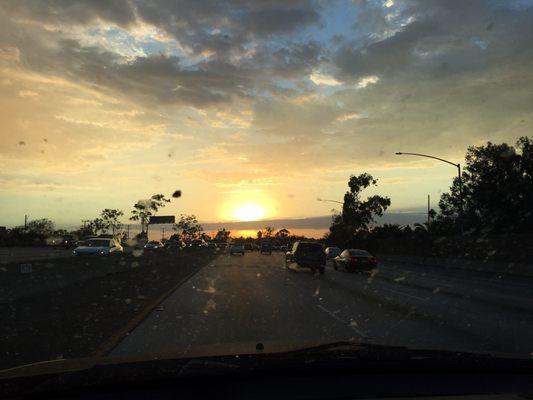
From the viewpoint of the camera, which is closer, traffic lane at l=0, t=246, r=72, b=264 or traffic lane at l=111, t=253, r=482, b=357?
traffic lane at l=111, t=253, r=482, b=357

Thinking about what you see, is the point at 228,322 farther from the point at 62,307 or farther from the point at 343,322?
the point at 62,307

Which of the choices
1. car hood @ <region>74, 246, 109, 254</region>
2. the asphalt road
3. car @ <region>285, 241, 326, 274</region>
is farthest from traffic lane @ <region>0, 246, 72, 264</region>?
the asphalt road

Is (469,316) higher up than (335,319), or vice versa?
(335,319)

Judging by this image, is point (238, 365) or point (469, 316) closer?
point (238, 365)

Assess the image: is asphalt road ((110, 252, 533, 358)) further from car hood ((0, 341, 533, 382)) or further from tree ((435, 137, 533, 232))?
tree ((435, 137, 533, 232))

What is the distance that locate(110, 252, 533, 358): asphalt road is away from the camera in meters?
9.02

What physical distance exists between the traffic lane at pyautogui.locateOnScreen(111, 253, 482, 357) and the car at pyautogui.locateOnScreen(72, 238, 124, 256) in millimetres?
17028

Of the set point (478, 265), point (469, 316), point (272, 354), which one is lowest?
point (478, 265)

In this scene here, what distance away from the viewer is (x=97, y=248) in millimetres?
33281

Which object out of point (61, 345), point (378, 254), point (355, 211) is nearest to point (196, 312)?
point (61, 345)

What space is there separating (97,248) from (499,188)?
42.9 m

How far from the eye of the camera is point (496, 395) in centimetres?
333

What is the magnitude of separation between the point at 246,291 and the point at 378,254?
46.9 metres

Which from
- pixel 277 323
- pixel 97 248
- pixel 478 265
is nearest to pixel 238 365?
pixel 277 323
